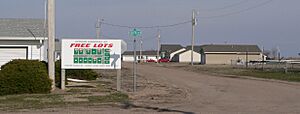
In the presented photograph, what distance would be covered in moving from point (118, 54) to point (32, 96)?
16.4 feet

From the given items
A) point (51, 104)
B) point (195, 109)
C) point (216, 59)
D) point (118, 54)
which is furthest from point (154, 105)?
point (216, 59)

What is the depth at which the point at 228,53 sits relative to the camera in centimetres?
10725

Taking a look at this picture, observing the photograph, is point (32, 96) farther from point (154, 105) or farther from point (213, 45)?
point (213, 45)

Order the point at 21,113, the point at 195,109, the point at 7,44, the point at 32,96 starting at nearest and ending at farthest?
the point at 21,113 < the point at 195,109 < the point at 32,96 < the point at 7,44

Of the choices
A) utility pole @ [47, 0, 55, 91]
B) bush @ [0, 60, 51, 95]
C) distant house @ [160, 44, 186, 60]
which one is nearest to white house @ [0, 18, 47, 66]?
utility pole @ [47, 0, 55, 91]

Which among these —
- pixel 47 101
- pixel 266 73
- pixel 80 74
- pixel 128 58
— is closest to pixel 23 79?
pixel 47 101

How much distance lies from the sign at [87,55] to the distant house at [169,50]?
401ft

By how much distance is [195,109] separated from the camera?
16094 millimetres

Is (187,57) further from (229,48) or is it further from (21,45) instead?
(21,45)

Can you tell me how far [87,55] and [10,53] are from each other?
6931 mm

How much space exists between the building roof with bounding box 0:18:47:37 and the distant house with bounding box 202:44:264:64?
69246 millimetres

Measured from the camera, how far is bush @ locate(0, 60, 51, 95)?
20.6m

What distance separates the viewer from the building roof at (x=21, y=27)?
29.0 m

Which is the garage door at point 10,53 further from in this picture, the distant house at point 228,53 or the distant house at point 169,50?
Answer: the distant house at point 169,50
